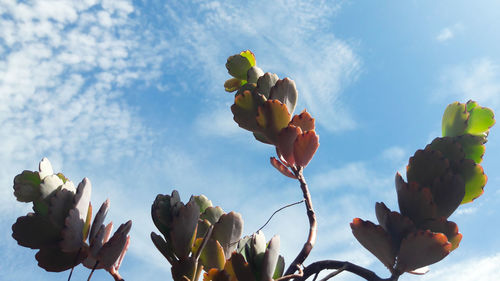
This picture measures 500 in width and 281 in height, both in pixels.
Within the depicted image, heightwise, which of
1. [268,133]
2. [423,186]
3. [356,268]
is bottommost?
[356,268]

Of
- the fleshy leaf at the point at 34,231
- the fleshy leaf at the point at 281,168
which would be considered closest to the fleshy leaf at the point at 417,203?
the fleshy leaf at the point at 281,168

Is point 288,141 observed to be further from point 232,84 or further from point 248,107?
point 232,84

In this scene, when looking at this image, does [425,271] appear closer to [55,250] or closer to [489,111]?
[489,111]

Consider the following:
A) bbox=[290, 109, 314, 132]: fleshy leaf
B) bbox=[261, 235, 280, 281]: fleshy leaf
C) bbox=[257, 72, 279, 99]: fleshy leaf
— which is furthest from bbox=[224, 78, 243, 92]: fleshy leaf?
bbox=[261, 235, 280, 281]: fleshy leaf

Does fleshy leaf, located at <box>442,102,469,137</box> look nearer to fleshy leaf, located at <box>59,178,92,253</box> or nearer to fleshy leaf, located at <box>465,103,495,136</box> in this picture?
fleshy leaf, located at <box>465,103,495,136</box>

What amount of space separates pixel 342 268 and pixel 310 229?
8 centimetres

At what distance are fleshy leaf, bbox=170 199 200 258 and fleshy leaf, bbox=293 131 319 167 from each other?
0.21m

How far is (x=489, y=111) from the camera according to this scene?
2.66ft

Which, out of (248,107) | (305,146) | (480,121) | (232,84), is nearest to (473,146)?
(480,121)

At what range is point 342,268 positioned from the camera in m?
0.69

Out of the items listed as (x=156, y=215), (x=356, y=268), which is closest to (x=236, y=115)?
(x=156, y=215)

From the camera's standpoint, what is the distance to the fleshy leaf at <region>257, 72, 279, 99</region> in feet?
2.89

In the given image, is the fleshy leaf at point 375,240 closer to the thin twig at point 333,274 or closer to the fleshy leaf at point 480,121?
the thin twig at point 333,274

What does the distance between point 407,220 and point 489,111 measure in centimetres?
29
